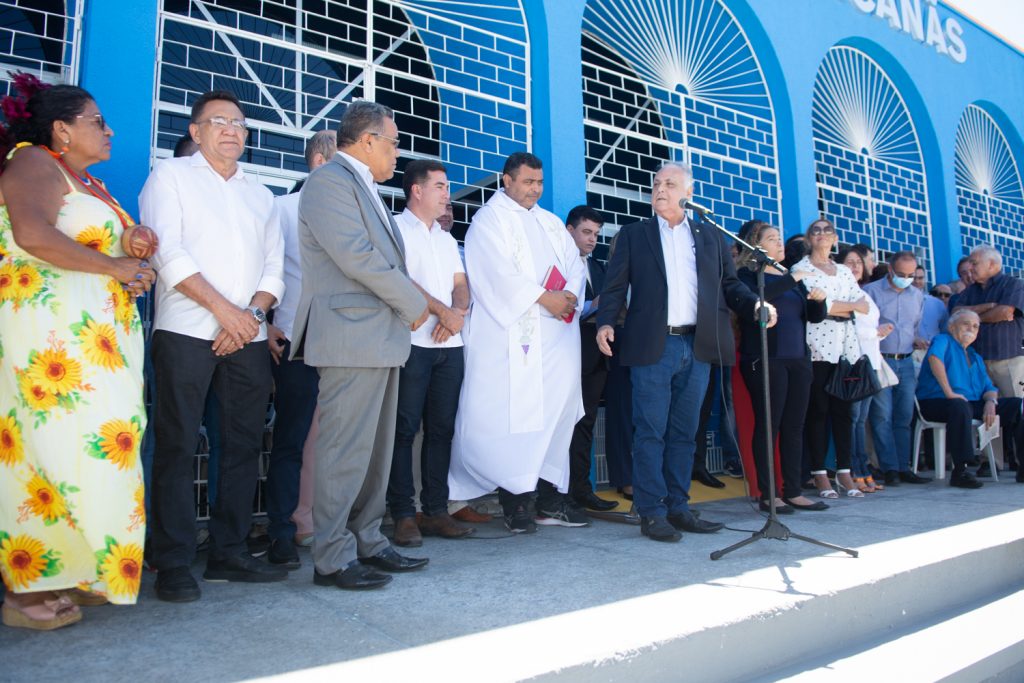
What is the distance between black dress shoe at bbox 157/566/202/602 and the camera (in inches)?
106

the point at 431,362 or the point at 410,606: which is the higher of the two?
the point at 431,362

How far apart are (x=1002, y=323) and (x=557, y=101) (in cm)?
439

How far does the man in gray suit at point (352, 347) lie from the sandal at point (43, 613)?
2.62 ft

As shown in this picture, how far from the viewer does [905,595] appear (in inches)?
118

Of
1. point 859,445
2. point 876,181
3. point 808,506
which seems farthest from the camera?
point 876,181

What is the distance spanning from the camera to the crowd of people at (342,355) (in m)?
2.54

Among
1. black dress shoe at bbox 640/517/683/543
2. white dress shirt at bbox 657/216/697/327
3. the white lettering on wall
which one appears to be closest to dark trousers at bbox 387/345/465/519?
black dress shoe at bbox 640/517/683/543

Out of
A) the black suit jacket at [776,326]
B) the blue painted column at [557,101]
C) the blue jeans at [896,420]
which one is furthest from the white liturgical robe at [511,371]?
the blue jeans at [896,420]

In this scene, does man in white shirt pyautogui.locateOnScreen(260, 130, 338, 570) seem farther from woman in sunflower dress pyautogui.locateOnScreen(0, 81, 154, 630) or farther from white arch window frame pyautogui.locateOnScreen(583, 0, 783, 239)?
white arch window frame pyautogui.locateOnScreen(583, 0, 783, 239)

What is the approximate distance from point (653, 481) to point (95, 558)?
2.47 meters

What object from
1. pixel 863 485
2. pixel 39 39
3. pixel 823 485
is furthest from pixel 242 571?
pixel 39 39

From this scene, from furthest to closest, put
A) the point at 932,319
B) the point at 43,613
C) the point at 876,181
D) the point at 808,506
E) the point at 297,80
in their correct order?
the point at 876,181 < the point at 932,319 < the point at 297,80 < the point at 808,506 < the point at 43,613

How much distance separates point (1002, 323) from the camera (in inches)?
265

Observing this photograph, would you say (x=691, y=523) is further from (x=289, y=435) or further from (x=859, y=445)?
(x=859, y=445)
